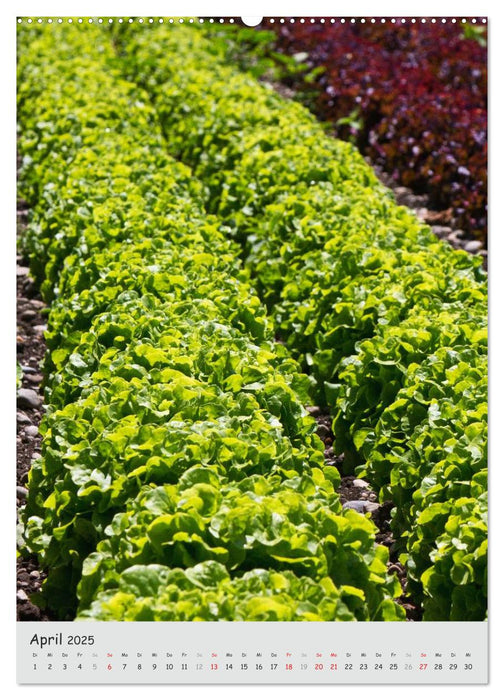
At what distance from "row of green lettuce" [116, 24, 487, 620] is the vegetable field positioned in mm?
15

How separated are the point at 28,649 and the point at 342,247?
10.6 feet

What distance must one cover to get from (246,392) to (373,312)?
4.39 feet

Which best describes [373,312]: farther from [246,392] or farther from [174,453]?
[174,453]

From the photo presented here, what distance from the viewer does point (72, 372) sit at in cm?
413

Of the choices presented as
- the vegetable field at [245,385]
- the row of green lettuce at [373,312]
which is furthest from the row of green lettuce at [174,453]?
the row of green lettuce at [373,312]

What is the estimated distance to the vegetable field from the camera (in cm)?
292

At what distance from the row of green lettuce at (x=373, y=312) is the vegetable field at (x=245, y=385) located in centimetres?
2

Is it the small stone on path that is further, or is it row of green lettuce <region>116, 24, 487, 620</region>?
the small stone on path

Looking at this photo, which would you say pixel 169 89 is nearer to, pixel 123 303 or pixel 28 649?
pixel 123 303

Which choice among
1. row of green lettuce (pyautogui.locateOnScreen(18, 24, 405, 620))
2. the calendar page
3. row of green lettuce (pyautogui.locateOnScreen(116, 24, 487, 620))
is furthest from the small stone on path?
row of green lettuce (pyautogui.locateOnScreen(116, 24, 487, 620))

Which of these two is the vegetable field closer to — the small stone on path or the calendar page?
the calendar page

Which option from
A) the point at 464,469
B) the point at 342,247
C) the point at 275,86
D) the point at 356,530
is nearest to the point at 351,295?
the point at 342,247

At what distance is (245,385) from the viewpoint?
3920mm

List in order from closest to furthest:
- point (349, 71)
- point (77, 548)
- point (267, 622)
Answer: point (267, 622)
point (77, 548)
point (349, 71)
